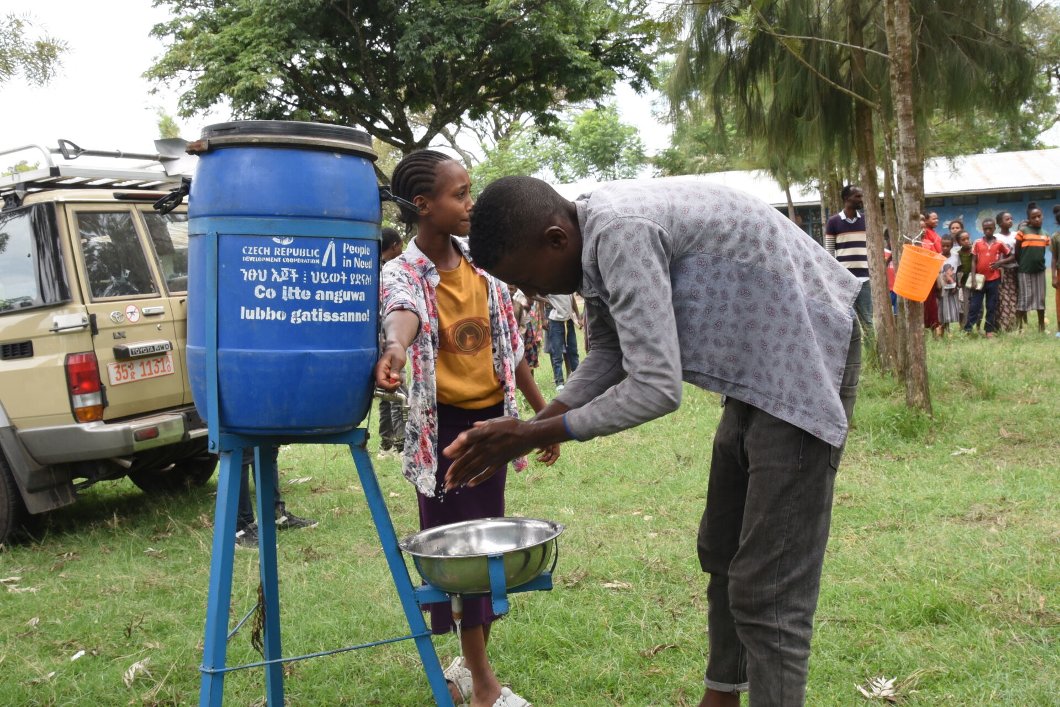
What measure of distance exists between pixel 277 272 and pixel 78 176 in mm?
3867

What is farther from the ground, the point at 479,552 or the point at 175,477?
the point at 479,552

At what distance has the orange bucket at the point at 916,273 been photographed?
6.61 m

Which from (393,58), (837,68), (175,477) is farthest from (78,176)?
(393,58)

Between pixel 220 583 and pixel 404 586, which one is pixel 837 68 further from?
pixel 220 583

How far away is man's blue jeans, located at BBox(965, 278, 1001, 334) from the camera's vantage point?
44.2 ft

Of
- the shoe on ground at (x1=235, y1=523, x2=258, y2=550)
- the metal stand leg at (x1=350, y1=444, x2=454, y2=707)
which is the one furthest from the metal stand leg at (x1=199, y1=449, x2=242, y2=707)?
the shoe on ground at (x1=235, y1=523, x2=258, y2=550)

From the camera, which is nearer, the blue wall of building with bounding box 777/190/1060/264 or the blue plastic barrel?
the blue plastic barrel

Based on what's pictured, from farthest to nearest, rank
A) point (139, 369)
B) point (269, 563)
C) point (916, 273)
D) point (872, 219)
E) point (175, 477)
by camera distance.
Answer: point (872, 219), point (175, 477), point (916, 273), point (139, 369), point (269, 563)

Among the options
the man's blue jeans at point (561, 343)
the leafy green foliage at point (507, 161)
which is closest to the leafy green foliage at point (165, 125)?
the leafy green foliage at point (507, 161)

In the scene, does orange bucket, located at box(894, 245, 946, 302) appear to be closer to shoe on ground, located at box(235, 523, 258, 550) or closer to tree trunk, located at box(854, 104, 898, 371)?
tree trunk, located at box(854, 104, 898, 371)

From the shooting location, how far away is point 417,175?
3.07 m

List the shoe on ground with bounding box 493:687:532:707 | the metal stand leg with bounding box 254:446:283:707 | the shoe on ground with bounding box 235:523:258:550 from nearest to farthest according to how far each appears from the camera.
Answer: the metal stand leg with bounding box 254:446:283:707
the shoe on ground with bounding box 493:687:532:707
the shoe on ground with bounding box 235:523:258:550

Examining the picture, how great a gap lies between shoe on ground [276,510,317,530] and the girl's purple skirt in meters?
2.65

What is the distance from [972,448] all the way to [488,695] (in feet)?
14.6
